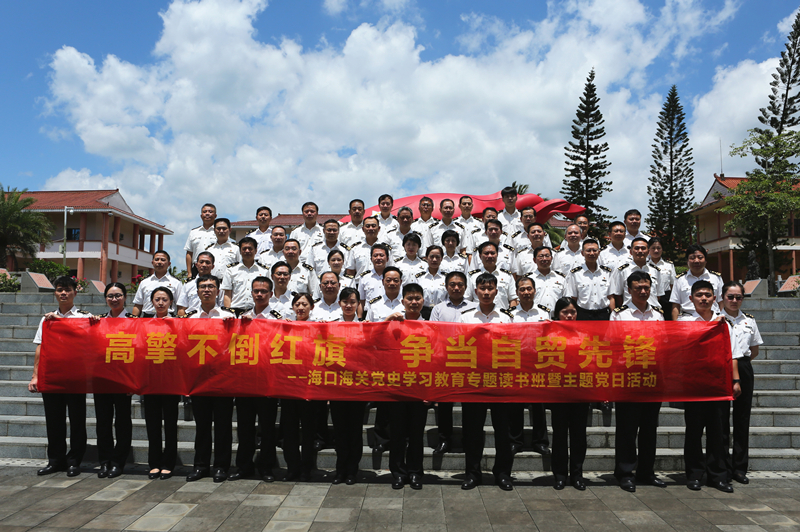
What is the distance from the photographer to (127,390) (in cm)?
460

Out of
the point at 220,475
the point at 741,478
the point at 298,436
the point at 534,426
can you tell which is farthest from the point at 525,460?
the point at 220,475

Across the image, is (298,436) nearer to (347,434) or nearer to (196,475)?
(347,434)

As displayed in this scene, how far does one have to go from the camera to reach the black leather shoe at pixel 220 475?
4.38 meters

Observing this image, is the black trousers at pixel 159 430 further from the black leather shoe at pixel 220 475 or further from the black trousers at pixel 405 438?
the black trousers at pixel 405 438

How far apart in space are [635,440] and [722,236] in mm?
30412

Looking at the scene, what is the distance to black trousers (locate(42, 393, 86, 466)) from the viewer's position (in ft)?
15.3

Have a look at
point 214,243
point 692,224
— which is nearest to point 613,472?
point 214,243

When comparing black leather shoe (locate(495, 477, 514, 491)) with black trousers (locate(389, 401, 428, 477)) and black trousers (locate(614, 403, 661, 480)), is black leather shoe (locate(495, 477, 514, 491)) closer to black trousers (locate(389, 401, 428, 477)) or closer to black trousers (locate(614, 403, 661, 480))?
black trousers (locate(389, 401, 428, 477))

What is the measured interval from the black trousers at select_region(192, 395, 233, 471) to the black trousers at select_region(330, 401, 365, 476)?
934mm

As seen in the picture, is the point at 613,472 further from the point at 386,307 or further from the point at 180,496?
the point at 180,496

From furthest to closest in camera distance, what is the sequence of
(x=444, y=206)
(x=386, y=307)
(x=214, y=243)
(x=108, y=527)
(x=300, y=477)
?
(x=444, y=206)
(x=214, y=243)
(x=386, y=307)
(x=300, y=477)
(x=108, y=527)

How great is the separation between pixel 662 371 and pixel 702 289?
820mm

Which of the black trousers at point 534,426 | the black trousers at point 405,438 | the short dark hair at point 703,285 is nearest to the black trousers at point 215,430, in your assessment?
the black trousers at point 405,438

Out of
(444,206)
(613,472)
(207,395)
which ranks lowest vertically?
(613,472)
